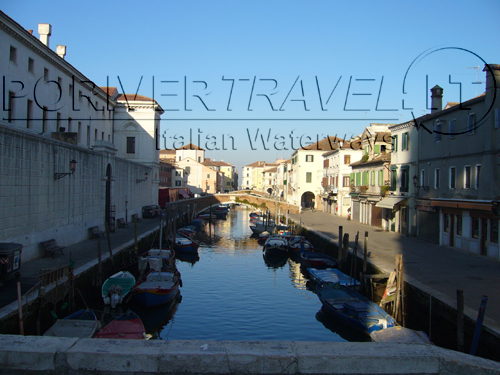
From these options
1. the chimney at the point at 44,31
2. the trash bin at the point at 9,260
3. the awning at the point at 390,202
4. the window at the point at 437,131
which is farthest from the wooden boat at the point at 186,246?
the chimney at the point at 44,31

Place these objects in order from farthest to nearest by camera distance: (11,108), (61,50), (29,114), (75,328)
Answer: (61,50) < (29,114) < (11,108) < (75,328)

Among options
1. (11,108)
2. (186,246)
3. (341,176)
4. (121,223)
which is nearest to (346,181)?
(341,176)

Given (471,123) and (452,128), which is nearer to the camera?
(471,123)

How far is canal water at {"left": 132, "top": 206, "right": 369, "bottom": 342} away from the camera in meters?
13.6

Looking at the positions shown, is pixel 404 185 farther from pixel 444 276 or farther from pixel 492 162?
pixel 444 276

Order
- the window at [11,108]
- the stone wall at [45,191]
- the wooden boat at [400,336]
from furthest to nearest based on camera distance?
the window at [11,108] < the stone wall at [45,191] < the wooden boat at [400,336]

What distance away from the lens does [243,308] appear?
16.5m

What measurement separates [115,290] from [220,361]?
13.9m

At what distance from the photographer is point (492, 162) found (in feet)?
61.4

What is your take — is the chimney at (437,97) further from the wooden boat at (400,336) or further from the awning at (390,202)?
the wooden boat at (400,336)

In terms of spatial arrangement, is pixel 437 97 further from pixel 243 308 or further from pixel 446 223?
pixel 243 308

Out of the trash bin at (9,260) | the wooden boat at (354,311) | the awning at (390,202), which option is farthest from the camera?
the awning at (390,202)

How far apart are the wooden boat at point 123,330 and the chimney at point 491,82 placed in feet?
54.9

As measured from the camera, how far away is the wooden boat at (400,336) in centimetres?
1054
